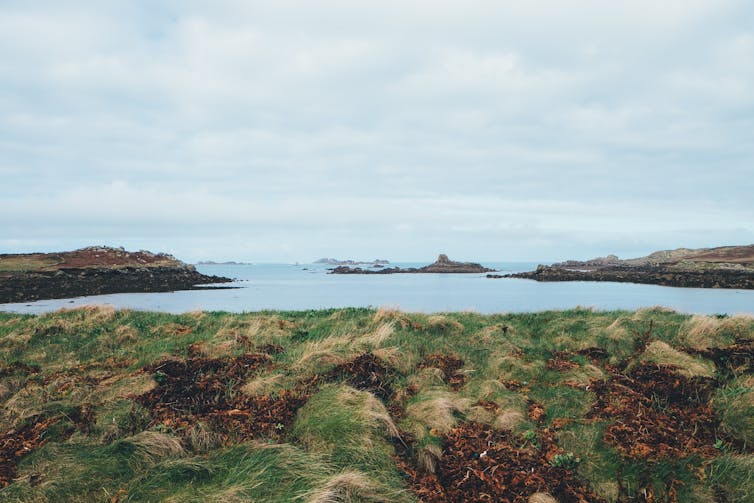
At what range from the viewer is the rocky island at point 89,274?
45938mm

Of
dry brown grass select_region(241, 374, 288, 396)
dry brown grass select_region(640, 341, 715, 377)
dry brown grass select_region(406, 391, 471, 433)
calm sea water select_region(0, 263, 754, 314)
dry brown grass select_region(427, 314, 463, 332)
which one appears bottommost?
calm sea water select_region(0, 263, 754, 314)

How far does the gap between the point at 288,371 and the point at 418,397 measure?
300 cm

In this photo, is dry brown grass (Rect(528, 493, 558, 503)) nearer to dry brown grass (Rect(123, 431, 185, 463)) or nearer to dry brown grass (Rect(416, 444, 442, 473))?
dry brown grass (Rect(416, 444, 442, 473))

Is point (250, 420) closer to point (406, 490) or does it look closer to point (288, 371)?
point (288, 371)

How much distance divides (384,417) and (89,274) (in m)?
72.8

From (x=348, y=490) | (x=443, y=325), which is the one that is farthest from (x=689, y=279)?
(x=348, y=490)

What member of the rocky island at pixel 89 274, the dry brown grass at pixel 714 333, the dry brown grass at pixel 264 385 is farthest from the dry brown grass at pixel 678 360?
the rocky island at pixel 89 274

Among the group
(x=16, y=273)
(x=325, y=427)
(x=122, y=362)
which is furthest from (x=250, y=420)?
(x=16, y=273)

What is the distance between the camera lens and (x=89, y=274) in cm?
6469

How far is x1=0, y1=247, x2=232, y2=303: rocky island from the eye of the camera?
151 feet

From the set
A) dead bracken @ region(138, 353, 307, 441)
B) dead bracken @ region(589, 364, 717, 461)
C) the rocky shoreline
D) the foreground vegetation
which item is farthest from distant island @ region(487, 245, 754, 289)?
dead bracken @ region(138, 353, 307, 441)

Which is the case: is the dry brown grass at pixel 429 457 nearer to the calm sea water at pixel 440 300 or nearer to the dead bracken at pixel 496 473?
the dead bracken at pixel 496 473

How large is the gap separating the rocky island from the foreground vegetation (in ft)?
128

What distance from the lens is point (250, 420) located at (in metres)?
7.37
